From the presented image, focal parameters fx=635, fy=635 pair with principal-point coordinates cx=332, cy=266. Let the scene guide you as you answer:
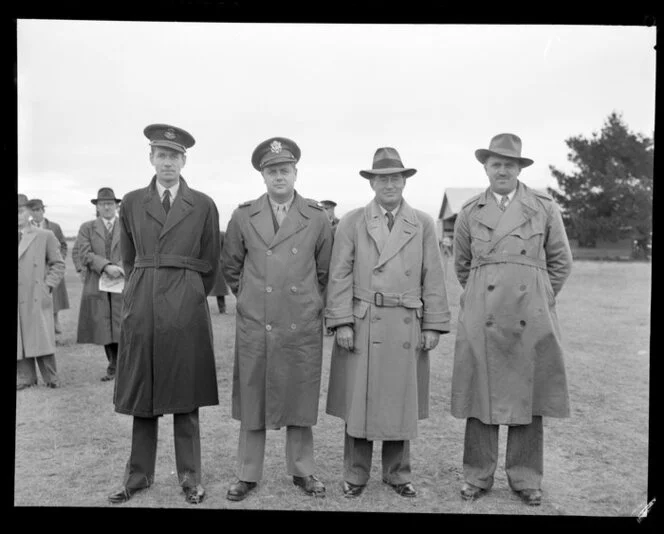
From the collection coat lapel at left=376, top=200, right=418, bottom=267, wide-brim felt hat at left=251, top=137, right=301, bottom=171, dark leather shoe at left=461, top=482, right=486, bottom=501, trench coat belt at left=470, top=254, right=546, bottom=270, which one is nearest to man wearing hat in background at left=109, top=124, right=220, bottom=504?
wide-brim felt hat at left=251, top=137, right=301, bottom=171

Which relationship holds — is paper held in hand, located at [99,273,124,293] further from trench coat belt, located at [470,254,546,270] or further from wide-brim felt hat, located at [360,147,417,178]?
trench coat belt, located at [470,254,546,270]

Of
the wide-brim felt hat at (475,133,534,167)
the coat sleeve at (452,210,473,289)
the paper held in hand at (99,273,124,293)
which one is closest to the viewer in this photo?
the wide-brim felt hat at (475,133,534,167)

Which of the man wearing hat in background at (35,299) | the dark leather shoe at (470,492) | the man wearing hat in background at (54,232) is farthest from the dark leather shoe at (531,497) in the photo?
the man wearing hat in background at (54,232)

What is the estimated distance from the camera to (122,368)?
4605 millimetres

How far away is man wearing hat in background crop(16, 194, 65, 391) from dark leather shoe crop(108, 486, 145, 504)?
359 centimetres

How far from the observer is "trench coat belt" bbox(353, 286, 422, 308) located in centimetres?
464

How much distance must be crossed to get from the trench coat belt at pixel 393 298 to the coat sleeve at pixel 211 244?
1.14 m

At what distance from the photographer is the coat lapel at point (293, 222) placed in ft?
15.4

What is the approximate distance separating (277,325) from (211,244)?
0.81 metres

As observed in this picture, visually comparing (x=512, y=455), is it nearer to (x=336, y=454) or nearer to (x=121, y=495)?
(x=336, y=454)

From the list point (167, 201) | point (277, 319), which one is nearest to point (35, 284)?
point (167, 201)

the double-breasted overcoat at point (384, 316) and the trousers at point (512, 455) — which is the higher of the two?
the double-breasted overcoat at point (384, 316)

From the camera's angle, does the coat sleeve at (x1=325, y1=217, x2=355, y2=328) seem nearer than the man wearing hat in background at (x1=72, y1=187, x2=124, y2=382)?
Yes

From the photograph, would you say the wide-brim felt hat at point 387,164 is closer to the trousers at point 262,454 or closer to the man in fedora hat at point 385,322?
the man in fedora hat at point 385,322
